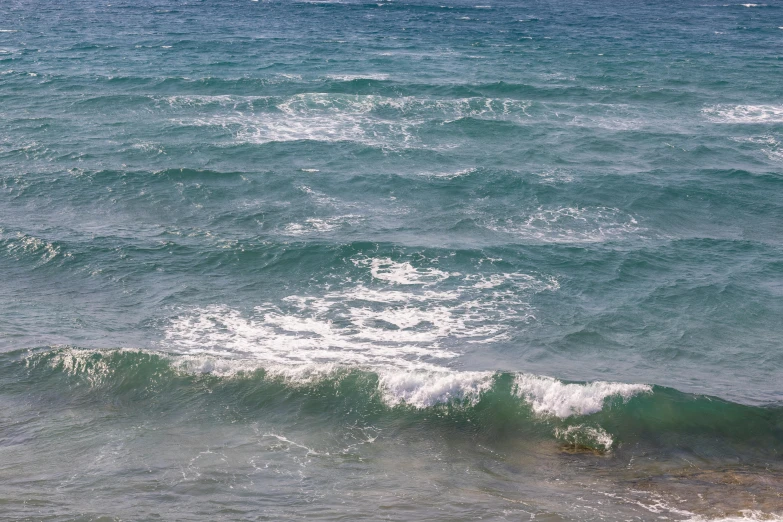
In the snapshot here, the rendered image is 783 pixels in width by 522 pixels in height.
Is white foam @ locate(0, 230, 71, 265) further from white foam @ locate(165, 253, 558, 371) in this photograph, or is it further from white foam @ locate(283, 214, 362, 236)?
white foam @ locate(283, 214, 362, 236)

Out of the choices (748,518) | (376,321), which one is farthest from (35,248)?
(748,518)

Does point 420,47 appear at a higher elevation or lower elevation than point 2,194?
higher

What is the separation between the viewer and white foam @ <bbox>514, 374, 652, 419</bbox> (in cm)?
2541

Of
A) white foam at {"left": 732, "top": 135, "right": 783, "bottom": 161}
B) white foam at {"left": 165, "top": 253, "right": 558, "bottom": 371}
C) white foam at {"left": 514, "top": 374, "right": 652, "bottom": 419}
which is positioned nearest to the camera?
white foam at {"left": 514, "top": 374, "right": 652, "bottom": 419}

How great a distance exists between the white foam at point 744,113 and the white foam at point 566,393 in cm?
3447

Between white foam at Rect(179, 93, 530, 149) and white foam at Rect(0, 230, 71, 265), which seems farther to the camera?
white foam at Rect(179, 93, 530, 149)

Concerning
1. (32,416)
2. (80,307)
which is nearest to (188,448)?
(32,416)

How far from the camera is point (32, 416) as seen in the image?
979 inches

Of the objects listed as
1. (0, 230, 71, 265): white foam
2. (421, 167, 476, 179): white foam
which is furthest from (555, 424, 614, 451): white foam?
(0, 230, 71, 265): white foam

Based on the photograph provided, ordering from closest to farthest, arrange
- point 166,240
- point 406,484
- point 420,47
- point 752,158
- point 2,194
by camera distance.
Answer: point 406,484, point 166,240, point 2,194, point 752,158, point 420,47

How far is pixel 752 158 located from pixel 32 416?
41444mm

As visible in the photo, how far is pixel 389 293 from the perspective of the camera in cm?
3278

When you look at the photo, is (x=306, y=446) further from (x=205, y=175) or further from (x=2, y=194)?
(x=2, y=194)

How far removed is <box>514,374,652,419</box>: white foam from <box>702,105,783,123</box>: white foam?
113ft
